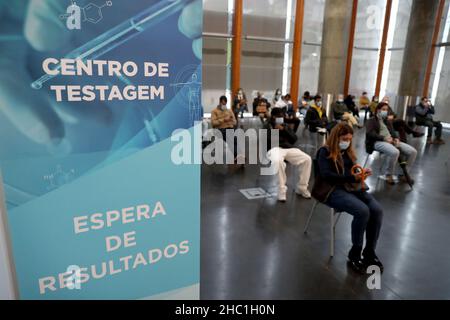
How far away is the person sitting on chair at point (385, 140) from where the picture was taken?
525cm

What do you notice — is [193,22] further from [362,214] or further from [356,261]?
[356,261]

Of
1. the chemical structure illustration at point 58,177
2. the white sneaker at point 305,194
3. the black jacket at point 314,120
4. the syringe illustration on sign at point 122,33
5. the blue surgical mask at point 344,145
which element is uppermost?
the syringe illustration on sign at point 122,33

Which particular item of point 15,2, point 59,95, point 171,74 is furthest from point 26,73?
point 171,74

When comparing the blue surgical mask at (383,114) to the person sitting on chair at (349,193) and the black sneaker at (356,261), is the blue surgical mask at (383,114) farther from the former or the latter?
the black sneaker at (356,261)

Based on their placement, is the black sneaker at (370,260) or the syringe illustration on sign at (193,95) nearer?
the syringe illustration on sign at (193,95)

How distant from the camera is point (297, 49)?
12.9 metres

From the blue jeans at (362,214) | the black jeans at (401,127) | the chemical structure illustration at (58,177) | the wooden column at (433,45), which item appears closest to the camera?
the chemical structure illustration at (58,177)

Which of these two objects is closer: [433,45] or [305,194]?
[305,194]

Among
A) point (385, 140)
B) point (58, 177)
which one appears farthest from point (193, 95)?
point (385, 140)

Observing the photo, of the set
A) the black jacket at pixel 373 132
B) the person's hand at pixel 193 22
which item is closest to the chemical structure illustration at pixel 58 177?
the person's hand at pixel 193 22

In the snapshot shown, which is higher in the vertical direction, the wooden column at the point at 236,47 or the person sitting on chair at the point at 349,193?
the wooden column at the point at 236,47

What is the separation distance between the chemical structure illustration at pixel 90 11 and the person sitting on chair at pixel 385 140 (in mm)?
4897

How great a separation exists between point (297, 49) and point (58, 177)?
12.9 m

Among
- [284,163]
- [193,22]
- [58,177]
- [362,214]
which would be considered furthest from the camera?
[284,163]
